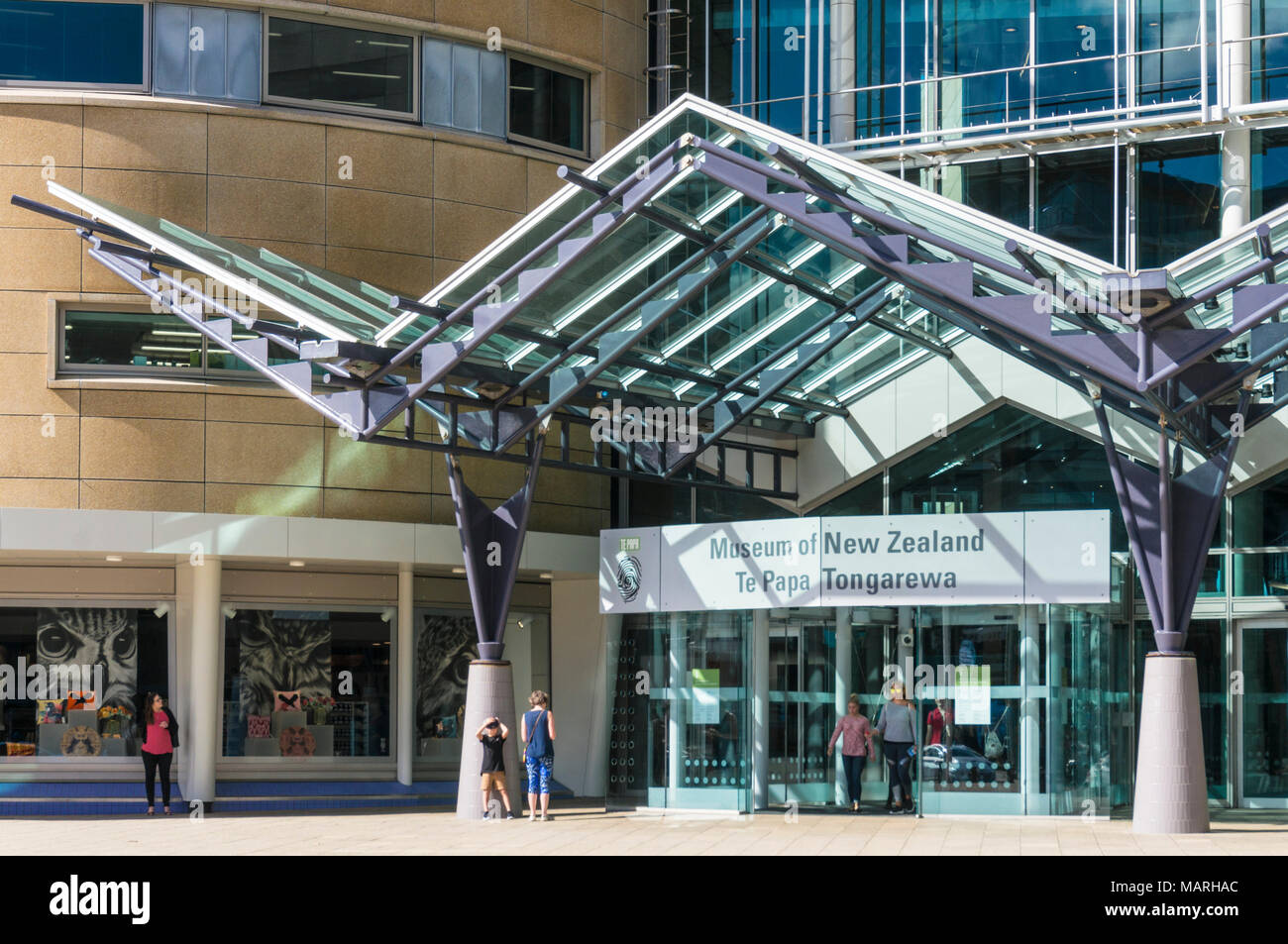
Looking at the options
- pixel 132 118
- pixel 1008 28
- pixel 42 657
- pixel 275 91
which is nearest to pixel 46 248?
pixel 132 118

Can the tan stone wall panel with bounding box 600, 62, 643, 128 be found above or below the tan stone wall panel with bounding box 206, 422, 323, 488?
above

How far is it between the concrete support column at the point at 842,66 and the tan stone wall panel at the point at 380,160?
5.88 m

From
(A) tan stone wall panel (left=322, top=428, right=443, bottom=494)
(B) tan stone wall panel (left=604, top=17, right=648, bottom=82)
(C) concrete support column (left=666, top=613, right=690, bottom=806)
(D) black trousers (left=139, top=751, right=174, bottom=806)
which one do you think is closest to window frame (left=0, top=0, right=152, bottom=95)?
(A) tan stone wall panel (left=322, top=428, right=443, bottom=494)

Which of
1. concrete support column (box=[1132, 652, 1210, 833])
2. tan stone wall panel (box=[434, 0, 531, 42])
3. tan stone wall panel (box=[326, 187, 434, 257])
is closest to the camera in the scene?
concrete support column (box=[1132, 652, 1210, 833])

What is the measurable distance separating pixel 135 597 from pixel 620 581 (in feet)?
20.8

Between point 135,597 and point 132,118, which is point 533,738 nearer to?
point 135,597

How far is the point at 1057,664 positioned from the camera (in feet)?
63.4

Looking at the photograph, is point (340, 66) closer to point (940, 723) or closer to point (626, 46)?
point (626, 46)

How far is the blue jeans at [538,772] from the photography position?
19391mm

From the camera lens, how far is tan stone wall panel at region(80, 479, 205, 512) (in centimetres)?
2089

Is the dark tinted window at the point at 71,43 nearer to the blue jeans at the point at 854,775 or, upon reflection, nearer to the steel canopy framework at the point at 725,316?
the steel canopy framework at the point at 725,316

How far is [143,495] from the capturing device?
2103 cm

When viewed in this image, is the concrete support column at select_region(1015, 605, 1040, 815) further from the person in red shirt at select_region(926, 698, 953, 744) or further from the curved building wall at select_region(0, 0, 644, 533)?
the curved building wall at select_region(0, 0, 644, 533)

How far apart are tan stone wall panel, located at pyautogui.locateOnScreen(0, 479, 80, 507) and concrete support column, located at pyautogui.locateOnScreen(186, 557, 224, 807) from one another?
1770 mm
